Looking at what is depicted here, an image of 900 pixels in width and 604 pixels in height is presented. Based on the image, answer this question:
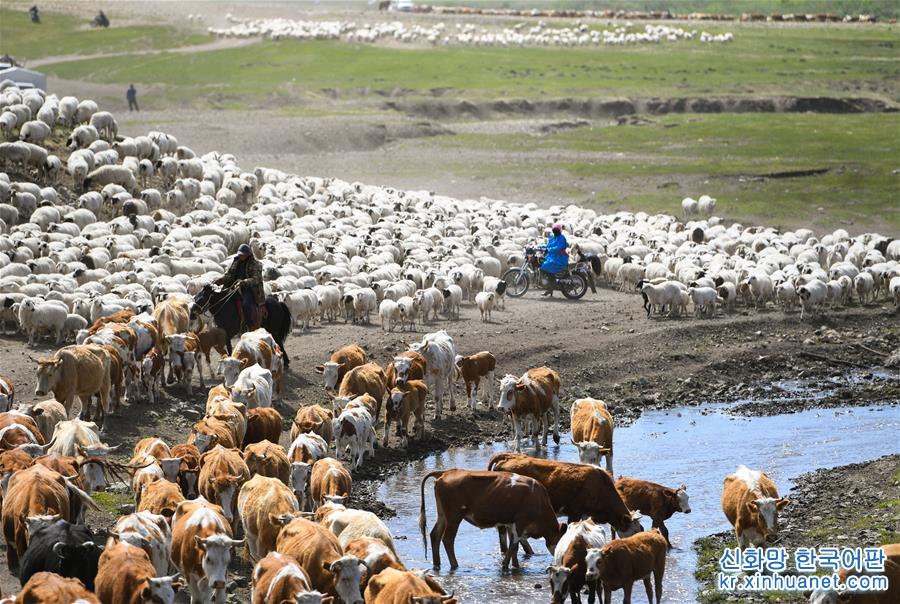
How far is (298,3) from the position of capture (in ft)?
527

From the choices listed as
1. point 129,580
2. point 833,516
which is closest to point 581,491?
point 833,516

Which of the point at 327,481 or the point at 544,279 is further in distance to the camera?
the point at 544,279

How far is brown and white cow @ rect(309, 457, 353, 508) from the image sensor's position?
16.1 metres

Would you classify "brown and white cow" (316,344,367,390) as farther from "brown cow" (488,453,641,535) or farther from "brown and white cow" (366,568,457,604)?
"brown and white cow" (366,568,457,604)

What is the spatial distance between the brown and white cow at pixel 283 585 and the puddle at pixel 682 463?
11.5ft

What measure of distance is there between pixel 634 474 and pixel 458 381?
6.07 meters

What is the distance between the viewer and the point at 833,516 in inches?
699

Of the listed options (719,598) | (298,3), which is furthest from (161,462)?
(298,3)

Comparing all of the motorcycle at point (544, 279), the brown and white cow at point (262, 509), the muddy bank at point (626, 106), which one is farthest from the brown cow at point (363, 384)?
the muddy bank at point (626, 106)

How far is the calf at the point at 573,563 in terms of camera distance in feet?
45.4

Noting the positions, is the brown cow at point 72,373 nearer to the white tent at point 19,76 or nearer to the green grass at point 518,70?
the white tent at point 19,76

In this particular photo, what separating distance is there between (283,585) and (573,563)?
3607 mm

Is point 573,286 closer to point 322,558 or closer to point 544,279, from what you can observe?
point 544,279

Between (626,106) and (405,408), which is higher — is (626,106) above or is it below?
above
